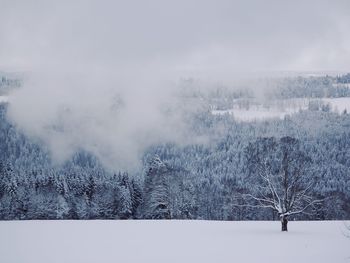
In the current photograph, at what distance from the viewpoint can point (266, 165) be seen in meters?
45.2
